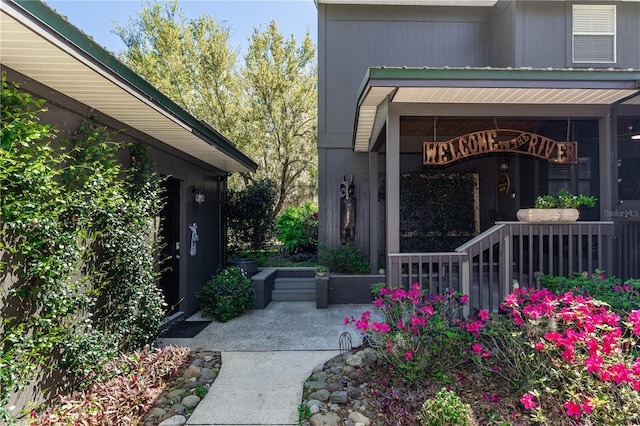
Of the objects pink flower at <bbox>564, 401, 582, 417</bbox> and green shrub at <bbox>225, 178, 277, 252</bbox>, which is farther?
green shrub at <bbox>225, 178, 277, 252</bbox>

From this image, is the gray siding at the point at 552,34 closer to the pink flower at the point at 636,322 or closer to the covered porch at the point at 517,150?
the covered porch at the point at 517,150

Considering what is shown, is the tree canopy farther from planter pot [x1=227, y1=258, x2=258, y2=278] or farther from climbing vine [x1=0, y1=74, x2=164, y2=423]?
climbing vine [x1=0, y1=74, x2=164, y2=423]

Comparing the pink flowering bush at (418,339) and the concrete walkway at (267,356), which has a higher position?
the pink flowering bush at (418,339)

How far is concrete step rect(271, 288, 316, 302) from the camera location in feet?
21.9

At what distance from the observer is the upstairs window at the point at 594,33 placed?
6449 millimetres

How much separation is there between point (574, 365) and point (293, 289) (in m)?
5.11

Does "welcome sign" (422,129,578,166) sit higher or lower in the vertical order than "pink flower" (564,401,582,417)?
higher

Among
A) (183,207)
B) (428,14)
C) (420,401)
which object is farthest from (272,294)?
(428,14)

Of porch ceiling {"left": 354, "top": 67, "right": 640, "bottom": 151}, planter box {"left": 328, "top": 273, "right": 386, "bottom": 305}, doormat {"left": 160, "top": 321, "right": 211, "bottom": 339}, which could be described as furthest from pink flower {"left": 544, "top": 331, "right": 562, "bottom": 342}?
doormat {"left": 160, "top": 321, "right": 211, "bottom": 339}

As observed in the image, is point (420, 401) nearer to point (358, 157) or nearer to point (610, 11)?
point (358, 157)

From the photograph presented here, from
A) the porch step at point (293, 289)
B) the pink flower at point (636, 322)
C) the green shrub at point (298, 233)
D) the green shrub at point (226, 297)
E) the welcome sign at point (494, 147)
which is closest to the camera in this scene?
the pink flower at point (636, 322)

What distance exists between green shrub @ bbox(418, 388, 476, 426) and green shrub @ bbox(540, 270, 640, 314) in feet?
6.28

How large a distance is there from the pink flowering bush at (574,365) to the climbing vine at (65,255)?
3.34 m

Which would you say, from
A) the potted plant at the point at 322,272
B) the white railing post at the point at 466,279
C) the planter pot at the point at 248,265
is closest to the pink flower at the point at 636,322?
the white railing post at the point at 466,279
